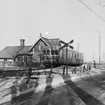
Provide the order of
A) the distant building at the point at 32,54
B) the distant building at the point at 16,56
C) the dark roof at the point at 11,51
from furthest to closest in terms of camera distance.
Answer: the dark roof at the point at 11,51 < the distant building at the point at 16,56 < the distant building at the point at 32,54

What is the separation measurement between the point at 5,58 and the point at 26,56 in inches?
343

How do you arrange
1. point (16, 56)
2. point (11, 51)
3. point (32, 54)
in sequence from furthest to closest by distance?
point (11, 51) < point (16, 56) < point (32, 54)

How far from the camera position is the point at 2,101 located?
950 centimetres

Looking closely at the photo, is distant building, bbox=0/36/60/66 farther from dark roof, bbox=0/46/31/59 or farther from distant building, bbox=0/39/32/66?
dark roof, bbox=0/46/31/59

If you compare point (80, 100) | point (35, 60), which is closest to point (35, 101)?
point (80, 100)

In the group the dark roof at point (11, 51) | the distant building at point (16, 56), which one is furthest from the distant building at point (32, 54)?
the dark roof at point (11, 51)

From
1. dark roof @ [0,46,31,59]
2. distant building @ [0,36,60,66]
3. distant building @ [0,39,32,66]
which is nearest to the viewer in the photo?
distant building @ [0,36,60,66]

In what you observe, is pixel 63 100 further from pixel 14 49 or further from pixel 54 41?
pixel 14 49

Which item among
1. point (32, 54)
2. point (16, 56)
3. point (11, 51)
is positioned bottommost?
point (16, 56)

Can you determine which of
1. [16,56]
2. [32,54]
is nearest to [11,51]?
[16,56]

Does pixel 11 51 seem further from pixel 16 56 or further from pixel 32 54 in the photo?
pixel 32 54

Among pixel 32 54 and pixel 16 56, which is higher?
pixel 32 54

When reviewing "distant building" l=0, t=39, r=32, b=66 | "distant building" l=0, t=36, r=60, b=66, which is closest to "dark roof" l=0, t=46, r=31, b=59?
"distant building" l=0, t=39, r=32, b=66

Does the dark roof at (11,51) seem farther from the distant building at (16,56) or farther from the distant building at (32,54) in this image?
the distant building at (32,54)
